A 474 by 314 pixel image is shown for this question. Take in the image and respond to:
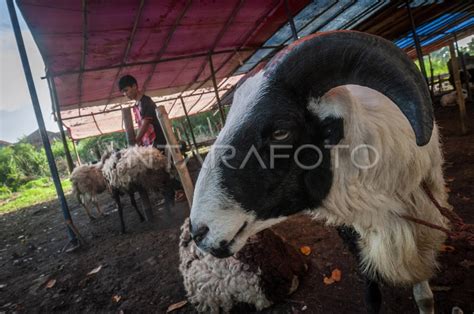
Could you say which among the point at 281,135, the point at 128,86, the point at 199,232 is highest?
the point at 128,86

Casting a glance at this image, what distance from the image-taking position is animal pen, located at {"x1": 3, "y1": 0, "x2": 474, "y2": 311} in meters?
3.96

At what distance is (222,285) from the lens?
2.46m

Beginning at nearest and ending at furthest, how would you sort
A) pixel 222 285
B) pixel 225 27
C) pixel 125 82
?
1. pixel 222 285
2. pixel 125 82
3. pixel 225 27

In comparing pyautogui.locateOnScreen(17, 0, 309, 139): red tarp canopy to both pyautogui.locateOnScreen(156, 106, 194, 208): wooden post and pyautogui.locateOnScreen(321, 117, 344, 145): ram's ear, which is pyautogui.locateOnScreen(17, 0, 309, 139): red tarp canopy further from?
pyautogui.locateOnScreen(321, 117, 344, 145): ram's ear

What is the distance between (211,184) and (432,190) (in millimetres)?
1370

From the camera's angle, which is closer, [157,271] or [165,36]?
[157,271]

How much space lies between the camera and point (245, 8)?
5.02 metres

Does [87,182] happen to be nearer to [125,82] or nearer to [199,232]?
[125,82]

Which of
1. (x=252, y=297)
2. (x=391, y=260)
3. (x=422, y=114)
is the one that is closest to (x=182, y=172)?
(x=252, y=297)

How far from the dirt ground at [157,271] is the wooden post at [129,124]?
1.89 m

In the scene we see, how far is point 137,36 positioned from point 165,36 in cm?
59

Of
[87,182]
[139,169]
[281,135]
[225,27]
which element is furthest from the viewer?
[87,182]

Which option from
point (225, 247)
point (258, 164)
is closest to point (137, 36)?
point (258, 164)

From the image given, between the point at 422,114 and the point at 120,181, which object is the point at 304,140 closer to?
the point at 422,114
